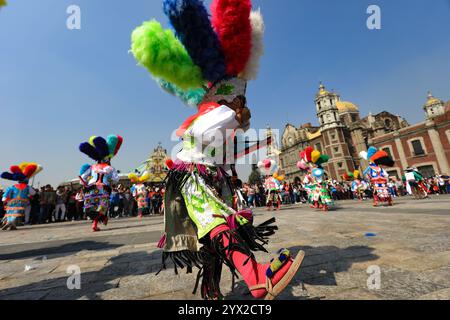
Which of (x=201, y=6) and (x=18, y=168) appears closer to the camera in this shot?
(x=201, y=6)

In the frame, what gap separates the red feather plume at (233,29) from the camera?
2.09 m

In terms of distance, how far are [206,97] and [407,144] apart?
38790mm

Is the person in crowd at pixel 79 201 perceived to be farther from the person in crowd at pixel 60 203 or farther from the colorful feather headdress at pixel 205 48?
the colorful feather headdress at pixel 205 48

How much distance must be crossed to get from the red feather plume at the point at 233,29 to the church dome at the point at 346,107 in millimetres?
57247

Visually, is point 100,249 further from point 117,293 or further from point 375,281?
point 375,281

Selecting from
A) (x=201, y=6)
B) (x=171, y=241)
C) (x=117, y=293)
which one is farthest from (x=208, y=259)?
(x=201, y=6)

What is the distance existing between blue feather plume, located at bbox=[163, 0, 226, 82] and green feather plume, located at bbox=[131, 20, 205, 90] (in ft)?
0.37

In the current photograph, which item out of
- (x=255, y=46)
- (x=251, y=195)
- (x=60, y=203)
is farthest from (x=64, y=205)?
(x=255, y=46)

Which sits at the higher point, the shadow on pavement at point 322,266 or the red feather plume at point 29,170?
the red feather plume at point 29,170

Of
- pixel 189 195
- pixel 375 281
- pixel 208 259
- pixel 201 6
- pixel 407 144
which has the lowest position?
pixel 375 281

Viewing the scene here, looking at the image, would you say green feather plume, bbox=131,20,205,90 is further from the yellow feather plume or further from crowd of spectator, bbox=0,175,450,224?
the yellow feather plume

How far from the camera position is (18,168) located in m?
8.40

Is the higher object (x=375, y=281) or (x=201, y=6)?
(x=201, y=6)

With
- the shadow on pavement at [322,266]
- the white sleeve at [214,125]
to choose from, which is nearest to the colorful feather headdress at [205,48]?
the white sleeve at [214,125]
